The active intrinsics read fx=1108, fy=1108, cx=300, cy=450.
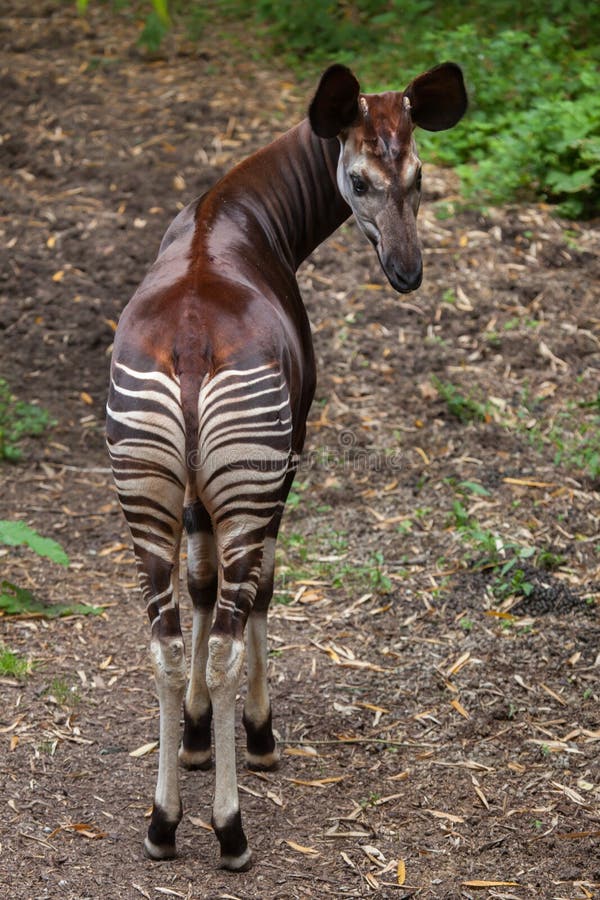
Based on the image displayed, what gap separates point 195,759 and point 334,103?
2.42 meters

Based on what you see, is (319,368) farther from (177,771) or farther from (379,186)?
(177,771)

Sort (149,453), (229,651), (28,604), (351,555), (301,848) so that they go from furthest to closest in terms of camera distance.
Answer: (351,555) < (28,604) < (301,848) < (229,651) < (149,453)

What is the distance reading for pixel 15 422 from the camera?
6.44 meters

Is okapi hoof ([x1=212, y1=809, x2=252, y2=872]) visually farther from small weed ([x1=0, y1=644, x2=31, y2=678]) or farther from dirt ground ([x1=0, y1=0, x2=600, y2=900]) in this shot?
small weed ([x1=0, y1=644, x2=31, y2=678])

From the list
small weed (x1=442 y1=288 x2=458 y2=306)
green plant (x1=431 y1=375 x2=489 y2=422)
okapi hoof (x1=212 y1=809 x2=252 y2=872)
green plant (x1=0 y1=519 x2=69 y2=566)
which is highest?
green plant (x1=0 y1=519 x2=69 y2=566)

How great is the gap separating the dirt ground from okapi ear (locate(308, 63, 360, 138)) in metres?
2.26

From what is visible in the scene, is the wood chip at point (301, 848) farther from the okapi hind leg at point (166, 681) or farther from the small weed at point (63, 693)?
the small weed at point (63, 693)

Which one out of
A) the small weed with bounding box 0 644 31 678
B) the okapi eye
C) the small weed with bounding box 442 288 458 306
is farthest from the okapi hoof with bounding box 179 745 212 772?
the small weed with bounding box 442 288 458 306

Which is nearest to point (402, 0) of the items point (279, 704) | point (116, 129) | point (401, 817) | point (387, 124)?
point (116, 129)

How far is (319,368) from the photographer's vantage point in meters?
6.91

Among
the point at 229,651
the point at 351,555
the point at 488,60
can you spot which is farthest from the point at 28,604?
the point at 488,60

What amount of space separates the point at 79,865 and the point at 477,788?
1448mm

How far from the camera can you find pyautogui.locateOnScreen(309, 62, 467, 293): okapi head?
12.3 ft

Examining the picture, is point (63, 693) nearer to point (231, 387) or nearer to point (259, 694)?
point (259, 694)
